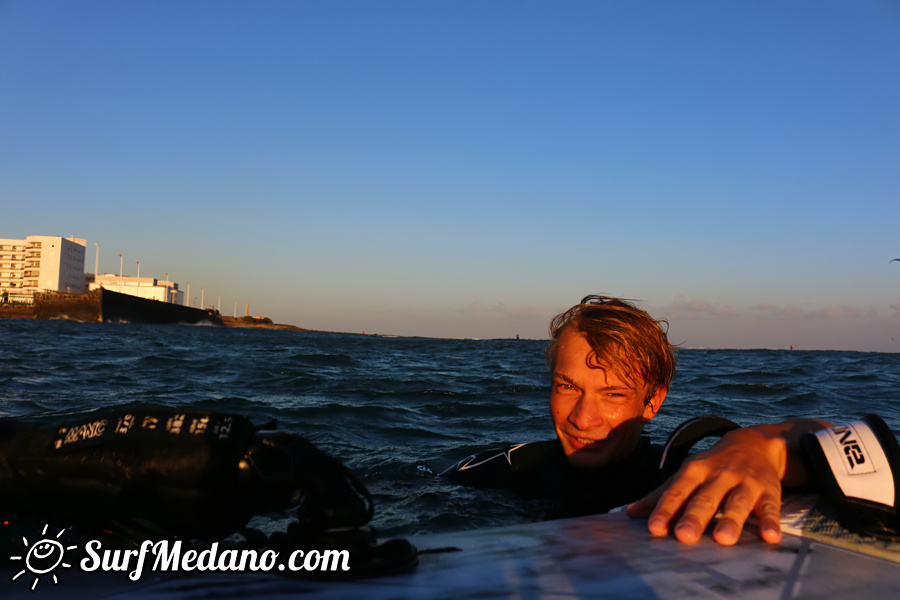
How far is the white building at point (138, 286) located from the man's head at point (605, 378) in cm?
9147

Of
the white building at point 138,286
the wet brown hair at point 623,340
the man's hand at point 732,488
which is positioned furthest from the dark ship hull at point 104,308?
the man's hand at point 732,488

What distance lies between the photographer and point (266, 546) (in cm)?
107

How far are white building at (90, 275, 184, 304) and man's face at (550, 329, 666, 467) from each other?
9146cm

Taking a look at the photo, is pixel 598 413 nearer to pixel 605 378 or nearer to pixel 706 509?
pixel 605 378

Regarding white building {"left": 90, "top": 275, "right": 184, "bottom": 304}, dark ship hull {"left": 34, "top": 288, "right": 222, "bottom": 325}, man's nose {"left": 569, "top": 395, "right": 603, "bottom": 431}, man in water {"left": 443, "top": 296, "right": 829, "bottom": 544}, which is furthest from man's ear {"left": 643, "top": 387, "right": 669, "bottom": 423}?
white building {"left": 90, "top": 275, "right": 184, "bottom": 304}

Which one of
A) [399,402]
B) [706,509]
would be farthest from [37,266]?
[706,509]

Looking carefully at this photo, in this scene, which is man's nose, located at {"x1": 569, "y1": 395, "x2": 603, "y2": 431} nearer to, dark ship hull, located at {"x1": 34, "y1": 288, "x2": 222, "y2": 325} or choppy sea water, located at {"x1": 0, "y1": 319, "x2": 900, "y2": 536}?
choppy sea water, located at {"x1": 0, "y1": 319, "x2": 900, "y2": 536}

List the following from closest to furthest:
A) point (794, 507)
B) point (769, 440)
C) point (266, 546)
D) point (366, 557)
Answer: point (366, 557) → point (266, 546) → point (794, 507) → point (769, 440)

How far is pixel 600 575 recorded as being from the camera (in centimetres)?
91

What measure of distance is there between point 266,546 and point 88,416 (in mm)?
→ 405

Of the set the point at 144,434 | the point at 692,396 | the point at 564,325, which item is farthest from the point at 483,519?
the point at 692,396

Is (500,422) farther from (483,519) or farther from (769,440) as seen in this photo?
(769,440)

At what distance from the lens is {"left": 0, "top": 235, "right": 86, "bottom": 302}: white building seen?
81.0 metres

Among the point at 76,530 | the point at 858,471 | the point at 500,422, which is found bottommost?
the point at 500,422
